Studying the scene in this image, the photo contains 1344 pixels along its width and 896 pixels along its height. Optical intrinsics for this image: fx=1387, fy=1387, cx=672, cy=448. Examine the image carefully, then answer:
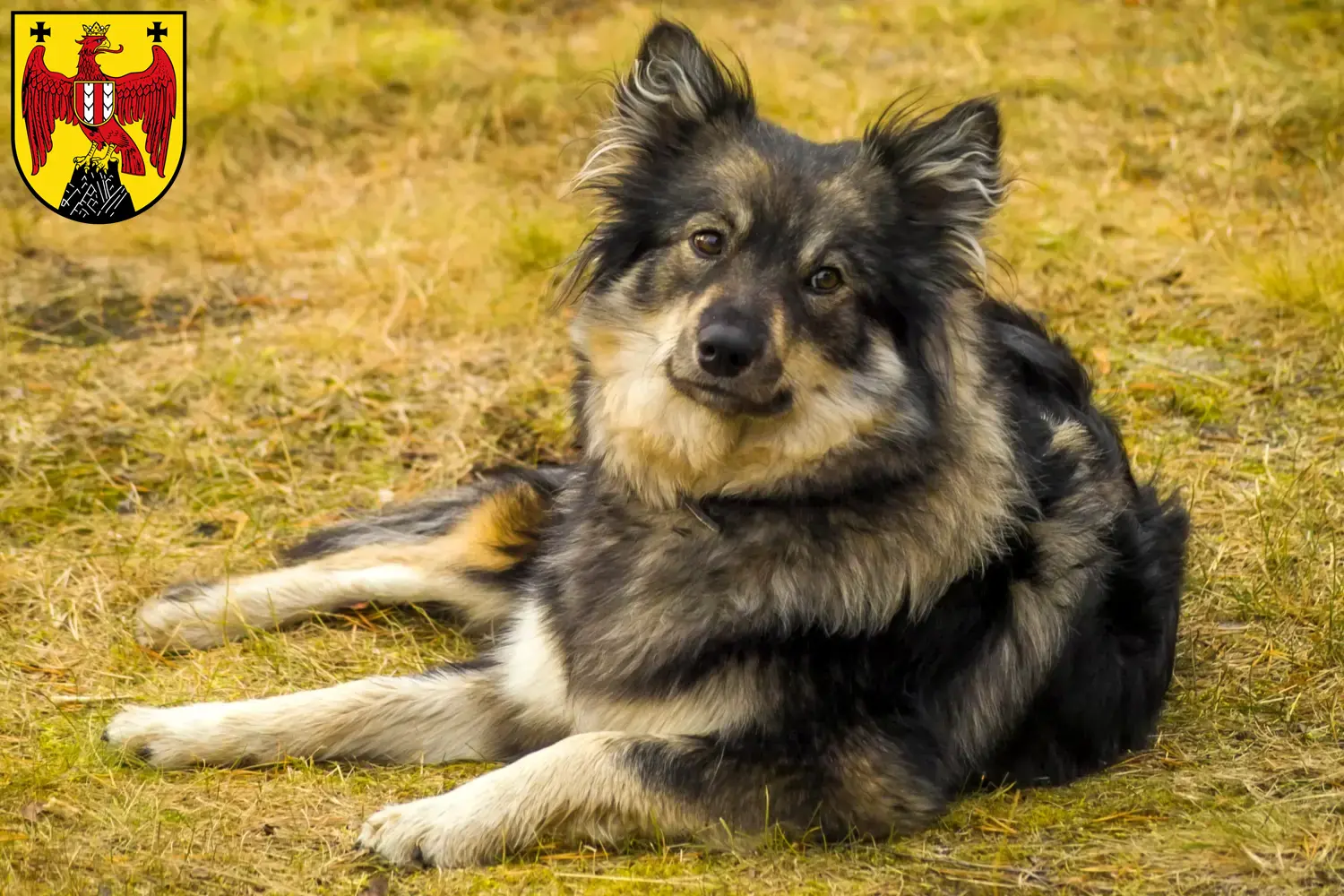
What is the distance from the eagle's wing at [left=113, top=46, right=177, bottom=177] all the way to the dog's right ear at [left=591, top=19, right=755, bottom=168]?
3.63 meters

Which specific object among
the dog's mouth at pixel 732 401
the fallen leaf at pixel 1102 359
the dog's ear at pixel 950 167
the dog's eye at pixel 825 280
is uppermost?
the dog's ear at pixel 950 167

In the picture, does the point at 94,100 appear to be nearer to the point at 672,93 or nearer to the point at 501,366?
the point at 501,366

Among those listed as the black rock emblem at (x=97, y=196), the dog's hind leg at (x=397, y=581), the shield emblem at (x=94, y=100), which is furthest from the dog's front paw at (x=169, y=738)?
the black rock emblem at (x=97, y=196)

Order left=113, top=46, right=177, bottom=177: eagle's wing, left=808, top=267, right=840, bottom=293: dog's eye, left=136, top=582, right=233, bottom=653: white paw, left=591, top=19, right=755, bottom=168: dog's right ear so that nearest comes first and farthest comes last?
left=808, top=267, right=840, bottom=293: dog's eye
left=591, top=19, right=755, bottom=168: dog's right ear
left=136, top=582, right=233, bottom=653: white paw
left=113, top=46, right=177, bottom=177: eagle's wing

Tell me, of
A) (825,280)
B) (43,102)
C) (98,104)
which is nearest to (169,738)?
(825,280)

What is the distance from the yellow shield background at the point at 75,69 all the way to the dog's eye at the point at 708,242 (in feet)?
13.4

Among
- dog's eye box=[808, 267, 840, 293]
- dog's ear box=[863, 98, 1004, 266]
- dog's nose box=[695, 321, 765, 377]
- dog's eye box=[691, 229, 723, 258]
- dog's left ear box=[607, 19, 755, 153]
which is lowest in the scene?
dog's nose box=[695, 321, 765, 377]

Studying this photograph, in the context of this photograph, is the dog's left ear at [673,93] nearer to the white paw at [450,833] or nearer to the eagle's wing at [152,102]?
the white paw at [450,833]

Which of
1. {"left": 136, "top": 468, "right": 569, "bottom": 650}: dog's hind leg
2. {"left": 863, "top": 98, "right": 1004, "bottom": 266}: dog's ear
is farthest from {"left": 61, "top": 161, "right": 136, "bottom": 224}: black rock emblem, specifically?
{"left": 863, "top": 98, "right": 1004, "bottom": 266}: dog's ear

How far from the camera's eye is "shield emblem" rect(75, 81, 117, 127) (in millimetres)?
6391

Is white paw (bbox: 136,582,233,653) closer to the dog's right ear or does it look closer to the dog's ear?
the dog's right ear

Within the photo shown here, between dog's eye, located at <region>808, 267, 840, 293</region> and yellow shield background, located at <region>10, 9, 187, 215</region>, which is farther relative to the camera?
yellow shield background, located at <region>10, 9, 187, 215</region>

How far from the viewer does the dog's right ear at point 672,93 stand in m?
3.86

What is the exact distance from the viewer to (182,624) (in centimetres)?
465
